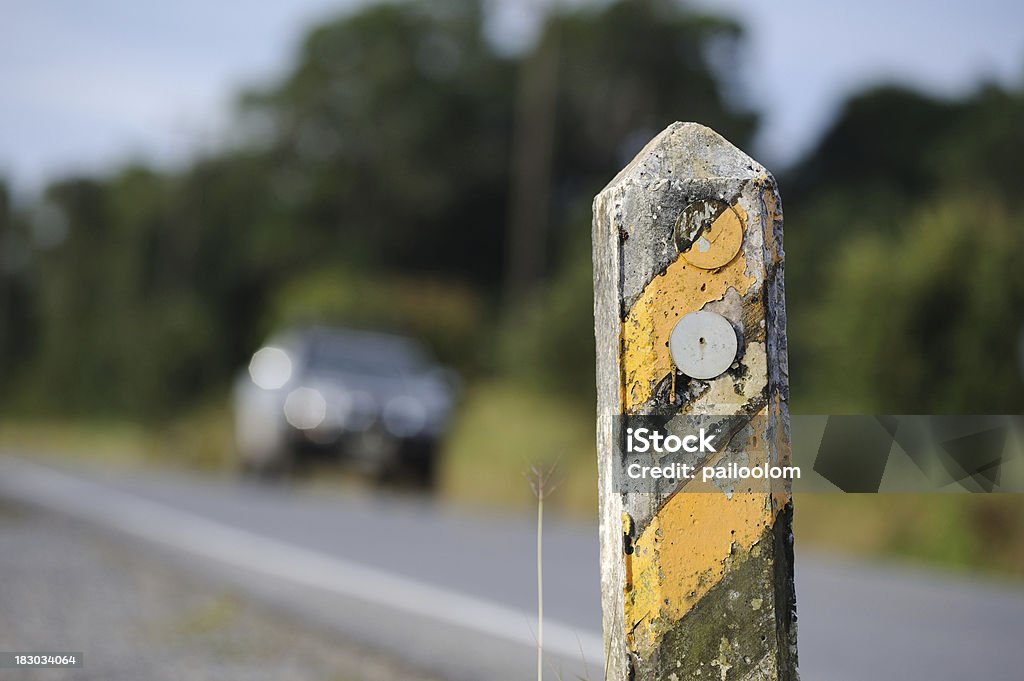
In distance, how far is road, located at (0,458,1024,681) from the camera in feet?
16.7

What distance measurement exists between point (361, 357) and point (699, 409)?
14.0 m

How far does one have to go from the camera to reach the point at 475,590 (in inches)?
273

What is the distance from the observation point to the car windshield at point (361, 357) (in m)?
16.0

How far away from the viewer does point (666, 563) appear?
2.52 metres

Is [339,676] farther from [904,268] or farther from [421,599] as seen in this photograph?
[904,268]

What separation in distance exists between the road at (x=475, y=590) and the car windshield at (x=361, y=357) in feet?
12.1

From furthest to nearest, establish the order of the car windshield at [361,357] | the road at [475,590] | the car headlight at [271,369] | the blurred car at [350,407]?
the car headlight at [271,369]
the car windshield at [361,357]
the blurred car at [350,407]
the road at [475,590]

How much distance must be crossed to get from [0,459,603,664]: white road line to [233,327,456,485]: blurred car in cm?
280

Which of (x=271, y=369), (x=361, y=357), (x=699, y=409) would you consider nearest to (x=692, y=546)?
(x=699, y=409)

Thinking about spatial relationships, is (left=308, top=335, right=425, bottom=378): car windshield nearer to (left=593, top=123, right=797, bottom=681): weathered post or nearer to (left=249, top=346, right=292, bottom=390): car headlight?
(left=249, top=346, right=292, bottom=390): car headlight

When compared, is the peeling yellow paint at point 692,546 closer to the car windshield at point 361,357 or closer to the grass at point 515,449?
the grass at point 515,449

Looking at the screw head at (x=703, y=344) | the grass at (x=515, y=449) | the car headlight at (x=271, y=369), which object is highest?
the screw head at (x=703, y=344)

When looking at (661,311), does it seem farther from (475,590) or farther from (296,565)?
(296,565)

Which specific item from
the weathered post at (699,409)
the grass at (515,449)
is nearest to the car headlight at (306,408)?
the grass at (515,449)
